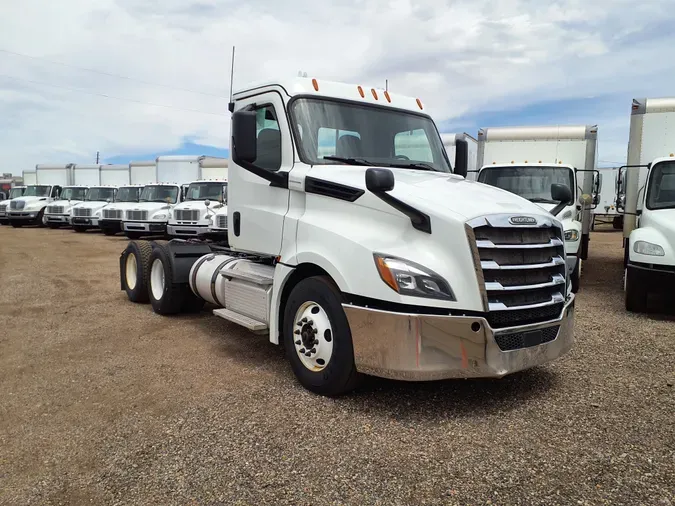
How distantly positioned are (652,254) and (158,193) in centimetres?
1852

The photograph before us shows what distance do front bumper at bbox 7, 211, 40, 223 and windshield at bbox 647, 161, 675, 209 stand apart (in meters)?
27.5

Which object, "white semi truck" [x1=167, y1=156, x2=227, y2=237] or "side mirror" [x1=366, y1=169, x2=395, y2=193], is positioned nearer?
"side mirror" [x1=366, y1=169, x2=395, y2=193]

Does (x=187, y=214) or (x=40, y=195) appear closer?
(x=187, y=214)

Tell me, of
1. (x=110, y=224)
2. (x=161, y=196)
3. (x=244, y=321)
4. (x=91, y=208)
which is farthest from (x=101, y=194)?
(x=244, y=321)

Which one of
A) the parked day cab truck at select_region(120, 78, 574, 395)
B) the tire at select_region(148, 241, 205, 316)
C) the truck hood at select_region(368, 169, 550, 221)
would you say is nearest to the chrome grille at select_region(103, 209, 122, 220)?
the tire at select_region(148, 241, 205, 316)

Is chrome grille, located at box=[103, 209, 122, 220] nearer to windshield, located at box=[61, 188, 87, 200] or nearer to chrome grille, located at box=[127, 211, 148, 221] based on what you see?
chrome grille, located at box=[127, 211, 148, 221]

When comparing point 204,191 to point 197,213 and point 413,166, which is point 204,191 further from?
point 413,166

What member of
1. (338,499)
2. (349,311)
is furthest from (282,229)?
(338,499)

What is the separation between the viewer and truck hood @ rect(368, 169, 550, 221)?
13.4 ft

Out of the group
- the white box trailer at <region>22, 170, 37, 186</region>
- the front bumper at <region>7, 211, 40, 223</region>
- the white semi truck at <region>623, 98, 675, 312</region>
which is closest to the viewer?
the white semi truck at <region>623, 98, 675, 312</region>

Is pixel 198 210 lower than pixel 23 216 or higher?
higher

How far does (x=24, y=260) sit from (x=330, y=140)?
11869 mm

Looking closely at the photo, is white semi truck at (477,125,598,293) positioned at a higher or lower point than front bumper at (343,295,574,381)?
higher

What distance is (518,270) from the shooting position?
13.5ft
